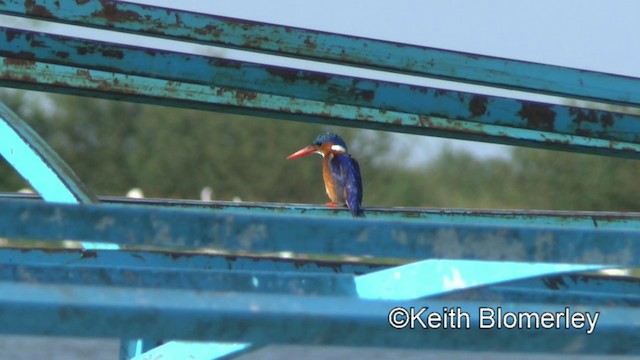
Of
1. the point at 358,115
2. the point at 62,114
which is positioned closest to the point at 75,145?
the point at 62,114

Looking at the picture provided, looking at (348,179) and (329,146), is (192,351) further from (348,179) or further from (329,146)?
(329,146)

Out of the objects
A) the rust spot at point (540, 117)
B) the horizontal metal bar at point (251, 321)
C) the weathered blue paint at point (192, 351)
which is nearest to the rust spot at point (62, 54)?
the weathered blue paint at point (192, 351)

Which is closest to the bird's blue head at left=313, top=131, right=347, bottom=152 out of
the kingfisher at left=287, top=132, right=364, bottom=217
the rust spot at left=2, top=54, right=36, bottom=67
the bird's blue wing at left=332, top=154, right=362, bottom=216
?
the kingfisher at left=287, top=132, right=364, bottom=217

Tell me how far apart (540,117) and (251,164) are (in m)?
33.8

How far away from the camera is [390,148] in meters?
39.9

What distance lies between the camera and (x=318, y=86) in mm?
3426

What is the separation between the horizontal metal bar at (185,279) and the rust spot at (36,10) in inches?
59.2

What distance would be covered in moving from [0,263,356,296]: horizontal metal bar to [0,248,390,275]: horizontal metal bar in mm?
968

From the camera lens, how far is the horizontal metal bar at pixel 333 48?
11.0 ft

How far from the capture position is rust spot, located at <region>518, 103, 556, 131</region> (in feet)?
11.6

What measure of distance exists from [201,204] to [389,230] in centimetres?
187

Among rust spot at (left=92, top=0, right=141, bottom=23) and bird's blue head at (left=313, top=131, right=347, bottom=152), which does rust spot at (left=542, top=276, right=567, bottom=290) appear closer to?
rust spot at (left=92, top=0, right=141, bottom=23)

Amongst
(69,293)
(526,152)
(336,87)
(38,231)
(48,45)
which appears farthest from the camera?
(526,152)

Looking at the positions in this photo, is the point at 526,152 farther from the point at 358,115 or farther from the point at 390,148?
the point at 358,115
